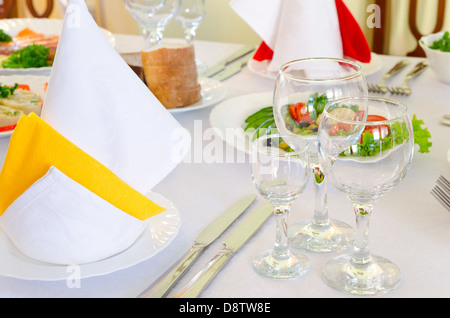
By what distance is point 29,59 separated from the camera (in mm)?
1692

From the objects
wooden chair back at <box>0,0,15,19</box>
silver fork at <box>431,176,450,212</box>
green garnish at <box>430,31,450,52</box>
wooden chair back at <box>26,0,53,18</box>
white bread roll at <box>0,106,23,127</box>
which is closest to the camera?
silver fork at <box>431,176,450,212</box>

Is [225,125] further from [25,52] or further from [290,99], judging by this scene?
[25,52]

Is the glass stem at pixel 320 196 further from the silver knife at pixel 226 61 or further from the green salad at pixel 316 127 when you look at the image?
the silver knife at pixel 226 61

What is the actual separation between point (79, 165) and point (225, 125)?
0.53 meters

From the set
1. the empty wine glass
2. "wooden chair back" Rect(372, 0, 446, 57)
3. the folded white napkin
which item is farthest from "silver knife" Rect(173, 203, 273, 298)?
"wooden chair back" Rect(372, 0, 446, 57)

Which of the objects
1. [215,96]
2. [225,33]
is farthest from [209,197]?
[225,33]

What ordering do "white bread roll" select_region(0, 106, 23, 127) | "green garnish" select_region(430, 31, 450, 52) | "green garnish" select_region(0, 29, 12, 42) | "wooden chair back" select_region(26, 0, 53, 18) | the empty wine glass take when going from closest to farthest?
1. "white bread roll" select_region(0, 106, 23, 127)
2. "green garnish" select_region(430, 31, 450, 52)
3. the empty wine glass
4. "green garnish" select_region(0, 29, 12, 42)
5. "wooden chair back" select_region(26, 0, 53, 18)

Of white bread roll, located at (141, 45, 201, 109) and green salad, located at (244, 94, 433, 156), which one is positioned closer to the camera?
green salad, located at (244, 94, 433, 156)

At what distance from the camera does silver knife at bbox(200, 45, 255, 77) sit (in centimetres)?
168

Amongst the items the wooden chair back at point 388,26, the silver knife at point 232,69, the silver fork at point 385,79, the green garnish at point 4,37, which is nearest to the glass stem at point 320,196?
the silver fork at point 385,79

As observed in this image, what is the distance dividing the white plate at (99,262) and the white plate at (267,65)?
818mm

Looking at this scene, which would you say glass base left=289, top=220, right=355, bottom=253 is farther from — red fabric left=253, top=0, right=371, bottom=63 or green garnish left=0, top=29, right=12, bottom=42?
green garnish left=0, top=29, right=12, bottom=42

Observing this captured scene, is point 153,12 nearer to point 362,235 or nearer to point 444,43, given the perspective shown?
point 444,43

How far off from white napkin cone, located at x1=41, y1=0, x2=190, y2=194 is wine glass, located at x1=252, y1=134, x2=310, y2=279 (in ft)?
0.51
